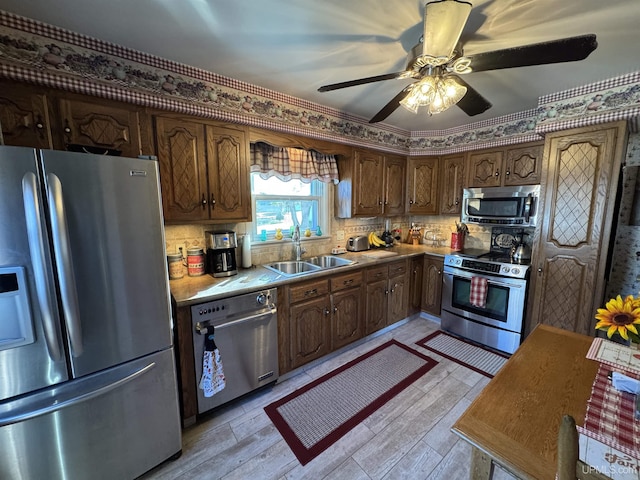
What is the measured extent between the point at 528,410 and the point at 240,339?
1599 millimetres

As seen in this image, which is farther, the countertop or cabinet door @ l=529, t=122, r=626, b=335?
cabinet door @ l=529, t=122, r=626, b=335

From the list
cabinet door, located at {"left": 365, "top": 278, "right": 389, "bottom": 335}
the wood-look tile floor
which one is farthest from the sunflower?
cabinet door, located at {"left": 365, "top": 278, "right": 389, "bottom": 335}

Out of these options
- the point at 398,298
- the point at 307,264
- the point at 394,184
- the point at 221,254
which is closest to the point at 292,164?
the point at 307,264

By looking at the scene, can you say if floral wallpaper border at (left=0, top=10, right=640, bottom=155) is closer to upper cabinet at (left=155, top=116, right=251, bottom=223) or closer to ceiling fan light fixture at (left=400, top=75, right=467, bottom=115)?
upper cabinet at (left=155, top=116, right=251, bottom=223)

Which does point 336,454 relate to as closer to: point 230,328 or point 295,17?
point 230,328

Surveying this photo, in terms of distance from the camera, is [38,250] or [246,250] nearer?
[38,250]

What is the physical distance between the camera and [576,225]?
2193mm

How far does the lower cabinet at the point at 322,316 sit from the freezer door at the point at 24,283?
1.34 meters

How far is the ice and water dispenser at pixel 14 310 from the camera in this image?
1024 millimetres

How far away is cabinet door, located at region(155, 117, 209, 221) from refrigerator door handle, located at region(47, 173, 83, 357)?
2.38 ft

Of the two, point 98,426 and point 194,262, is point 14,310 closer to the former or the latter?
point 98,426

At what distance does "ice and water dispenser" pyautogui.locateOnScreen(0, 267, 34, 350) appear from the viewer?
1024 millimetres

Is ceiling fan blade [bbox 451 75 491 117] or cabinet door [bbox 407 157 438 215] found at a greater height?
ceiling fan blade [bbox 451 75 491 117]

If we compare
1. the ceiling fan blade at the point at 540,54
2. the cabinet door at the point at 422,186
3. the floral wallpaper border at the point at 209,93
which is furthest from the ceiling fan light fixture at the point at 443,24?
the cabinet door at the point at 422,186
